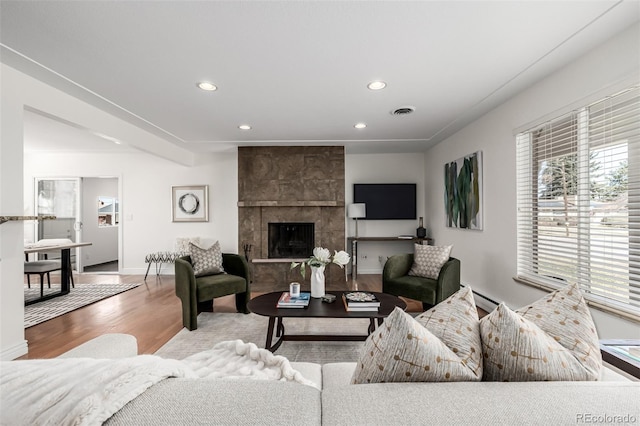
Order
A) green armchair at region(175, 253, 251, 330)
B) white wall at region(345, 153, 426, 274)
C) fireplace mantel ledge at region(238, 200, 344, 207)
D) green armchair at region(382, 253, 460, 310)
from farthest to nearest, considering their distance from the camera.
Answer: white wall at region(345, 153, 426, 274)
fireplace mantel ledge at region(238, 200, 344, 207)
green armchair at region(382, 253, 460, 310)
green armchair at region(175, 253, 251, 330)

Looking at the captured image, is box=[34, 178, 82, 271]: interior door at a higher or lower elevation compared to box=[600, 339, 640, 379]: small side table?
higher

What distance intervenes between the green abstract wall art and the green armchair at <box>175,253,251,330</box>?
3034 millimetres

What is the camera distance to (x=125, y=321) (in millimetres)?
3328

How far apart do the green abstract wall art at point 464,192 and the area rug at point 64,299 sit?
5.24 m

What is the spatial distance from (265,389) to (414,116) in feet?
11.6

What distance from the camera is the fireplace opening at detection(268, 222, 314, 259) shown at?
17.1 feet

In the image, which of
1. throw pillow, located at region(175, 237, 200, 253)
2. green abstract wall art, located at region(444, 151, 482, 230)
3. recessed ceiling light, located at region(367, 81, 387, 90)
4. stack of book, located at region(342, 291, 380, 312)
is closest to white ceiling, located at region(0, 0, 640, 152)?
recessed ceiling light, located at region(367, 81, 387, 90)

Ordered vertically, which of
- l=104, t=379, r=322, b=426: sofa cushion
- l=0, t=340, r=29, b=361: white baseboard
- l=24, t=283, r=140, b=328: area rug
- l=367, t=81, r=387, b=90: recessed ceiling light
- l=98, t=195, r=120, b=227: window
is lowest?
l=24, t=283, r=140, b=328: area rug

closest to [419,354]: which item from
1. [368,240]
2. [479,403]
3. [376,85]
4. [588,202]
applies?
[479,403]

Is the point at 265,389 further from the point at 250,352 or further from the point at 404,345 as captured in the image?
the point at 250,352

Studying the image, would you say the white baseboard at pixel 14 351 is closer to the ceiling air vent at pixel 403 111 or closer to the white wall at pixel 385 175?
the ceiling air vent at pixel 403 111

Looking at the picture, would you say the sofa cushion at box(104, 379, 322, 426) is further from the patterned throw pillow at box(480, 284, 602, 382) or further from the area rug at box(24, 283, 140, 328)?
the area rug at box(24, 283, 140, 328)

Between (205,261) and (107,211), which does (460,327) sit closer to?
(205,261)

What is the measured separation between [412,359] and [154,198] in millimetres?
6094
